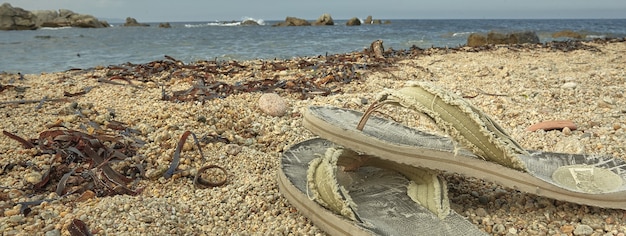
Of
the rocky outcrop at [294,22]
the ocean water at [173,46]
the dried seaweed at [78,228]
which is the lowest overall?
the dried seaweed at [78,228]

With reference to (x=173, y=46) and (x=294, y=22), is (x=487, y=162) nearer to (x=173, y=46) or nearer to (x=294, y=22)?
(x=173, y=46)

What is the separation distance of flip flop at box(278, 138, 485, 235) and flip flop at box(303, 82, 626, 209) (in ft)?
0.37

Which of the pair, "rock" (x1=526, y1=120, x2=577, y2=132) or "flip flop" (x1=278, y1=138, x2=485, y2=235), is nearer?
"flip flop" (x1=278, y1=138, x2=485, y2=235)

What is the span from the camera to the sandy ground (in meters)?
1.57

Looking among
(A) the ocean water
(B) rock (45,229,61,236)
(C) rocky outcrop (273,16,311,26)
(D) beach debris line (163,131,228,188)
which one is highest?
(C) rocky outcrop (273,16,311,26)

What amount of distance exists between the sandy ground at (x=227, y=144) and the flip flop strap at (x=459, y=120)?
24 cm

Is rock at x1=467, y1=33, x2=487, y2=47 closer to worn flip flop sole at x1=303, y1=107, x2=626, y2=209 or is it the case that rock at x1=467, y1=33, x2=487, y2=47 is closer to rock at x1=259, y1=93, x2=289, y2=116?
rock at x1=259, y1=93, x2=289, y2=116

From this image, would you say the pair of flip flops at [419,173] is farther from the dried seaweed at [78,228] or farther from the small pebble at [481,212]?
the dried seaweed at [78,228]

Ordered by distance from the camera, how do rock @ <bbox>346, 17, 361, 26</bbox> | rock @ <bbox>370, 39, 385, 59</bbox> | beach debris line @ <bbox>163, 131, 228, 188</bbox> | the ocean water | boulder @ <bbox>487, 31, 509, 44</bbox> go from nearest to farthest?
1. beach debris line @ <bbox>163, 131, 228, 188</bbox>
2. rock @ <bbox>370, 39, 385, 59</bbox>
3. the ocean water
4. boulder @ <bbox>487, 31, 509, 44</bbox>
5. rock @ <bbox>346, 17, 361, 26</bbox>

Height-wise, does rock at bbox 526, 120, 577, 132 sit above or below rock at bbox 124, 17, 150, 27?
below

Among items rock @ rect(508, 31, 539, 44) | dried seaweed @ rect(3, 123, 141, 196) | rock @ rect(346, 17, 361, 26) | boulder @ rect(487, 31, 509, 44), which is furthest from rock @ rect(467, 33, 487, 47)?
rock @ rect(346, 17, 361, 26)

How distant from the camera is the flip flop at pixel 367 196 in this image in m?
1.46

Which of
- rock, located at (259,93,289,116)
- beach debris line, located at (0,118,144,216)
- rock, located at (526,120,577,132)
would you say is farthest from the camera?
rock, located at (259,93,289,116)

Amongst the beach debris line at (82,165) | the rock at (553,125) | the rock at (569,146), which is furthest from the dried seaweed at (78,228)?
the rock at (553,125)
